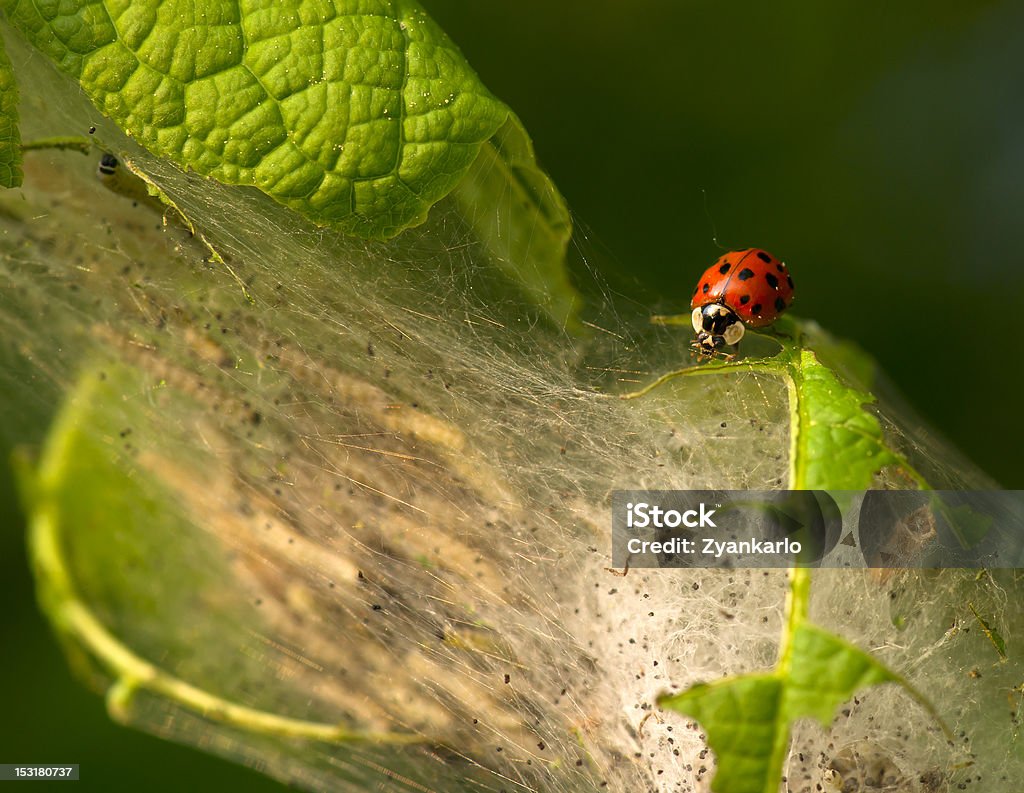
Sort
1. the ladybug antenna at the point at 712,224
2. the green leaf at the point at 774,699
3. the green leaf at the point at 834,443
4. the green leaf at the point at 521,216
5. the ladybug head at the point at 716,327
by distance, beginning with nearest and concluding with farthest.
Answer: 1. the green leaf at the point at 774,699
2. the green leaf at the point at 834,443
3. the green leaf at the point at 521,216
4. the ladybug head at the point at 716,327
5. the ladybug antenna at the point at 712,224

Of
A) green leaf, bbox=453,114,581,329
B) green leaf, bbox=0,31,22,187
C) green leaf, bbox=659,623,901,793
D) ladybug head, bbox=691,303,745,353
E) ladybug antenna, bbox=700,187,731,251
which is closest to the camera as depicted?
green leaf, bbox=659,623,901,793

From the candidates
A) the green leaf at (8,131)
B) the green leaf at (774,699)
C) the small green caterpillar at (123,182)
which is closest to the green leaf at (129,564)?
the small green caterpillar at (123,182)

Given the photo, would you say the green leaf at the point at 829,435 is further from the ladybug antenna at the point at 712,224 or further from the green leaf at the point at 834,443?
the ladybug antenna at the point at 712,224

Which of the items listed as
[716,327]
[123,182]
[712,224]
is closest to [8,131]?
[123,182]

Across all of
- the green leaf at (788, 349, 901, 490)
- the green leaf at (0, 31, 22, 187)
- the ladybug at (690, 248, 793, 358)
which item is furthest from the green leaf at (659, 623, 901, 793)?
the green leaf at (0, 31, 22, 187)

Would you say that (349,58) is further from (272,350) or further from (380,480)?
(380,480)

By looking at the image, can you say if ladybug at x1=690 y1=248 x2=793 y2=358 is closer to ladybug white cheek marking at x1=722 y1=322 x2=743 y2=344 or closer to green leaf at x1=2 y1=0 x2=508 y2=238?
ladybug white cheek marking at x1=722 y1=322 x2=743 y2=344

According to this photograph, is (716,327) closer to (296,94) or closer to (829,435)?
(829,435)

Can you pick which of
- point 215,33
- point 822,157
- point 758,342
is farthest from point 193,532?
point 822,157
